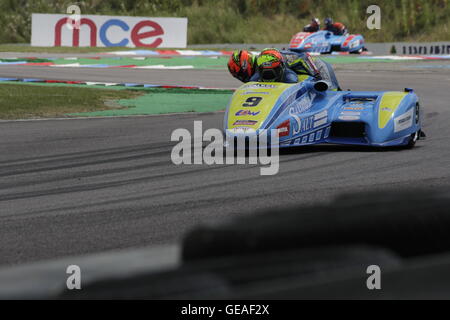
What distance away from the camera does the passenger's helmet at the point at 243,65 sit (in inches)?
358

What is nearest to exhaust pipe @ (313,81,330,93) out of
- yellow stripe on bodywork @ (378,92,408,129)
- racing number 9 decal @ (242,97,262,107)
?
yellow stripe on bodywork @ (378,92,408,129)

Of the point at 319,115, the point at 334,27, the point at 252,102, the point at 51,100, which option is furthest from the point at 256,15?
the point at 252,102

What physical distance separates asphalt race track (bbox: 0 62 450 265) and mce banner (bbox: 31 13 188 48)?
19.1 m

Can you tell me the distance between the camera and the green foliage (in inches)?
1385

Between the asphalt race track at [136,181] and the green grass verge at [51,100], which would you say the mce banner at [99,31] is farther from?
the asphalt race track at [136,181]

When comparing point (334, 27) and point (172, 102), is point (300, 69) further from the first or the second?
point (334, 27)

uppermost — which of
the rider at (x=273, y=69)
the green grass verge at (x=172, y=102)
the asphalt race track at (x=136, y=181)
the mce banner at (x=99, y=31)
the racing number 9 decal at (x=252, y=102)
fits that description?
the mce banner at (x=99, y=31)

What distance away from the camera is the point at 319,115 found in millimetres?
8516

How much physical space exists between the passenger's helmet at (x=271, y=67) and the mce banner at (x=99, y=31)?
21.7 metres

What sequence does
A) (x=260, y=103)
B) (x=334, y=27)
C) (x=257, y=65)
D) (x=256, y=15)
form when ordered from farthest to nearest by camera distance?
(x=256, y=15) → (x=334, y=27) → (x=257, y=65) → (x=260, y=103)

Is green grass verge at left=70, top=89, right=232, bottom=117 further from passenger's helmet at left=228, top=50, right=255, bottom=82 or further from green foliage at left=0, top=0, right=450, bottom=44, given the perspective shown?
green foliage at left=0, top=0, right=450, bottom=44

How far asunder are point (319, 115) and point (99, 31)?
891 inches

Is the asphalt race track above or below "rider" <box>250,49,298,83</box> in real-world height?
below

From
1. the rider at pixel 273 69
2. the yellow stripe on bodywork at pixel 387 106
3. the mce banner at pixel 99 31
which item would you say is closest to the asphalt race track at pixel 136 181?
the yellow stripe on bodywork at pixel 387 106
